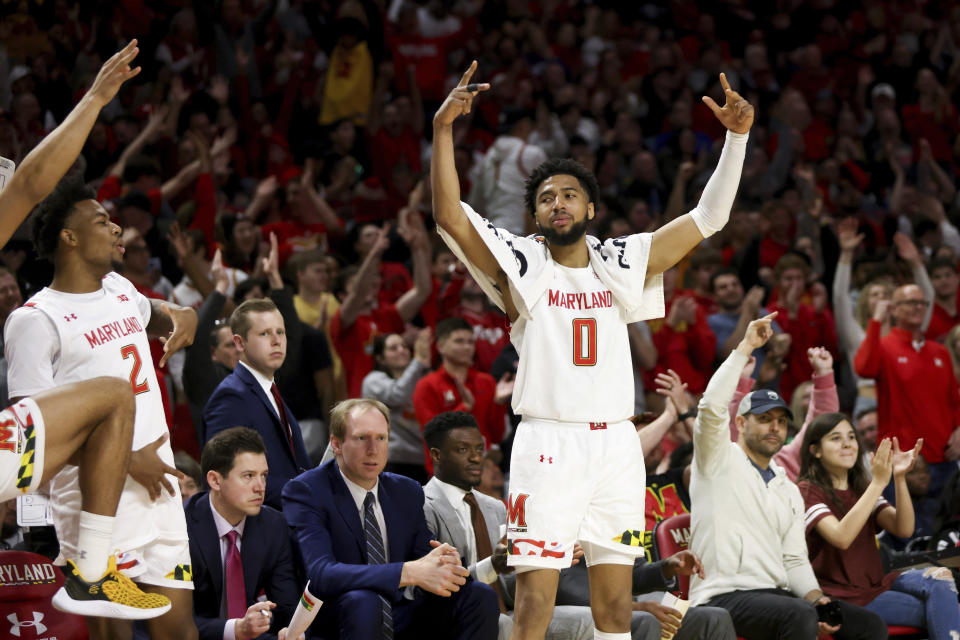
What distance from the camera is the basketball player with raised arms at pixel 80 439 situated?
3764mm

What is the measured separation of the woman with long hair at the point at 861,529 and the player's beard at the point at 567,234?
2587 mm

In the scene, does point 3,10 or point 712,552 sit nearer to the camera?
point 712,552

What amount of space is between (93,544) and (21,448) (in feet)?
1.37

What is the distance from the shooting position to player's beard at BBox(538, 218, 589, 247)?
4.66 m

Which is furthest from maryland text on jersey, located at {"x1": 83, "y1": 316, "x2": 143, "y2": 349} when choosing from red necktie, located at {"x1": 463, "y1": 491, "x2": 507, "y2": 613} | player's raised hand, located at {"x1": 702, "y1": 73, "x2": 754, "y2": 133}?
player's raised hand, located at {"x1": 702, "y1": 73, "x2": 754, "y2": 133}

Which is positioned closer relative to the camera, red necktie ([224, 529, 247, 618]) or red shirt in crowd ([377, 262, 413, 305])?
red necktie ([224, 529, 247, 618])

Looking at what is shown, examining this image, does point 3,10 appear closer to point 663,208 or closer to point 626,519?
point 663,208

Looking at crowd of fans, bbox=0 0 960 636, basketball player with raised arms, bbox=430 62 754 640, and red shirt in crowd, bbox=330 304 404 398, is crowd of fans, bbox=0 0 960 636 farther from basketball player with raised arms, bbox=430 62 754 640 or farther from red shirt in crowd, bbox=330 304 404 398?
basketball player with raised arms, bbox=430 62 754 640

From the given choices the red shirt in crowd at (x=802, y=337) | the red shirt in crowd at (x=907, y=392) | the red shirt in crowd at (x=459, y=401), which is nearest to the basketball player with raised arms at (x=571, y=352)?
the red shirt in crowd at (x=459, y=401)

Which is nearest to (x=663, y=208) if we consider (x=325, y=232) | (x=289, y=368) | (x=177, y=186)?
(x=325, y=232)

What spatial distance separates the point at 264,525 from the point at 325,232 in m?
5.27

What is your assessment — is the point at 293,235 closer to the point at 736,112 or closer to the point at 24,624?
the point at 24,624

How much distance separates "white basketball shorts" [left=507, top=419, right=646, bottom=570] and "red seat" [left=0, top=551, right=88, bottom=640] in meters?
2.02

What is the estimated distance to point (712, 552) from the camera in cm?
626
